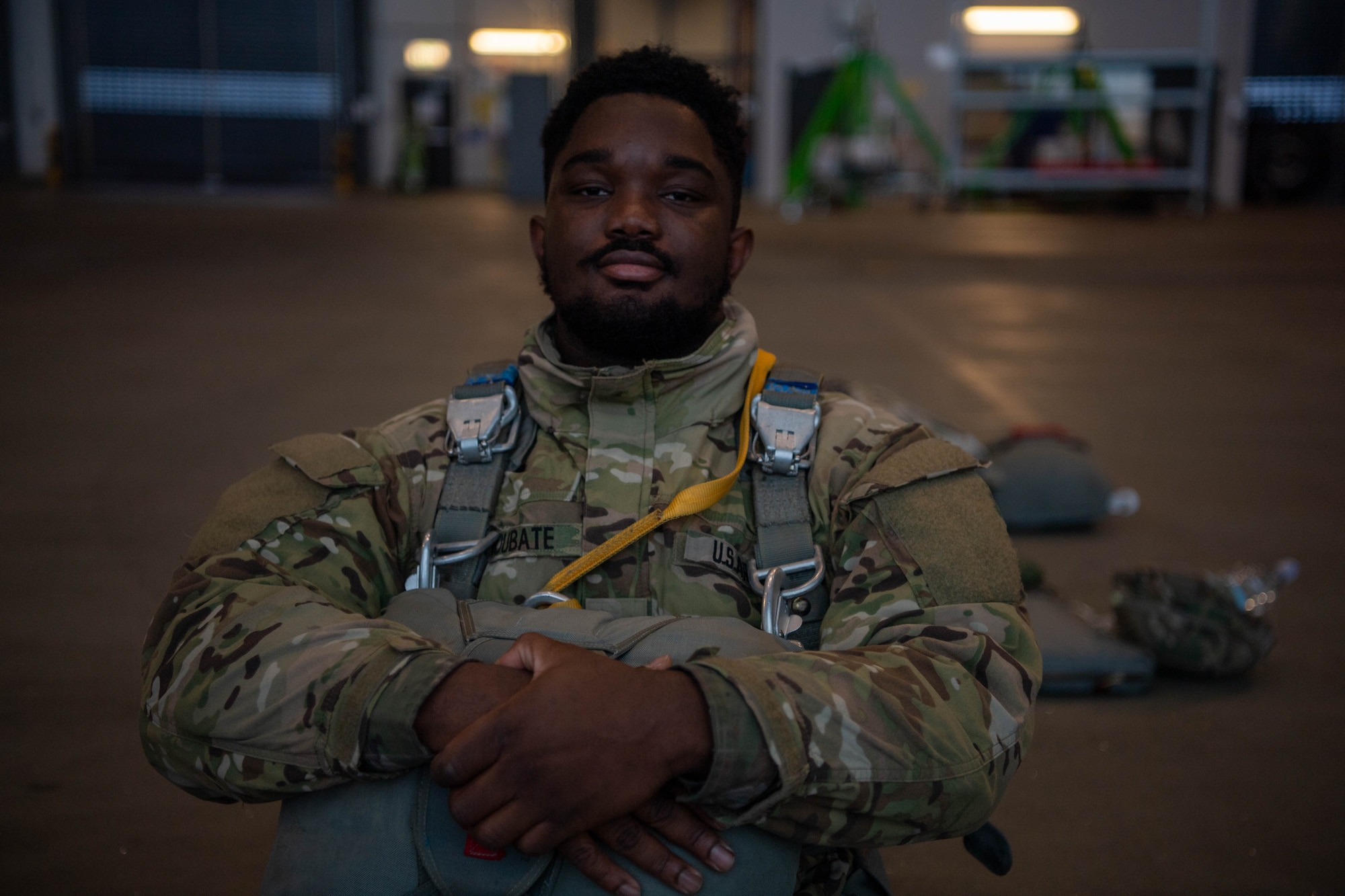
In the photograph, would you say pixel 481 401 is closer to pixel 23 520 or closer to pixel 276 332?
pixel 23 520

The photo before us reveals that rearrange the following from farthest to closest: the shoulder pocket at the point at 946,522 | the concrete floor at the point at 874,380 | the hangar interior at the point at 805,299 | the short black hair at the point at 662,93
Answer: the hangar interior at the point at 805,299 → the concrete floor at the point at 874,380 → the short black hair at the point at 662,93 → the shoulder pocket at the point at 946,522

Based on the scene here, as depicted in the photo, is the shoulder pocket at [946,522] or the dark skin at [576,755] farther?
the shoulder pocket at [946,522]

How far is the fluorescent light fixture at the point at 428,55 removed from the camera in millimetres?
21953

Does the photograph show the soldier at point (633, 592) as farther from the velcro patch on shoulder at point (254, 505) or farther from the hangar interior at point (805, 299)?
the hangar interior at point (805, 299)

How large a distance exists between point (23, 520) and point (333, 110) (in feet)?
61.3

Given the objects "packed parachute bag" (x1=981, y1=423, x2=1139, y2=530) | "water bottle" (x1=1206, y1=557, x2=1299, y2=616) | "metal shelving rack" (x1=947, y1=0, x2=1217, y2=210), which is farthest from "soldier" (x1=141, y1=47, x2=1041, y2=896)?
"metal shelving rack" (x1=947, y1=0, x2=1217, y2=210)

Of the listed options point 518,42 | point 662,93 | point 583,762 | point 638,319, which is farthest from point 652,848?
point 518,42

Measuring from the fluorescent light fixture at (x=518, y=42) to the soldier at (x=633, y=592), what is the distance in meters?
22.0

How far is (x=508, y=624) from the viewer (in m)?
1.33

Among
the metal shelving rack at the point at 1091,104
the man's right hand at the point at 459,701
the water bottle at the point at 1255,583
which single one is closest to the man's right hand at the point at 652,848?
the man's right hand at the point at 459,701

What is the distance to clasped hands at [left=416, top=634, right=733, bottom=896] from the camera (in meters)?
1.11

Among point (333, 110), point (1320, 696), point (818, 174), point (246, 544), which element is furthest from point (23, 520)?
point (333, 110)

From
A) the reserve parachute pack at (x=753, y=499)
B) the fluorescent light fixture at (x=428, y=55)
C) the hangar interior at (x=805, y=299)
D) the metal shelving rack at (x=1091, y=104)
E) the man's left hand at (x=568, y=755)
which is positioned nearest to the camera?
the man's left hand at (x=568, y=755)

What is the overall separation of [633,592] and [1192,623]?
1.67m
